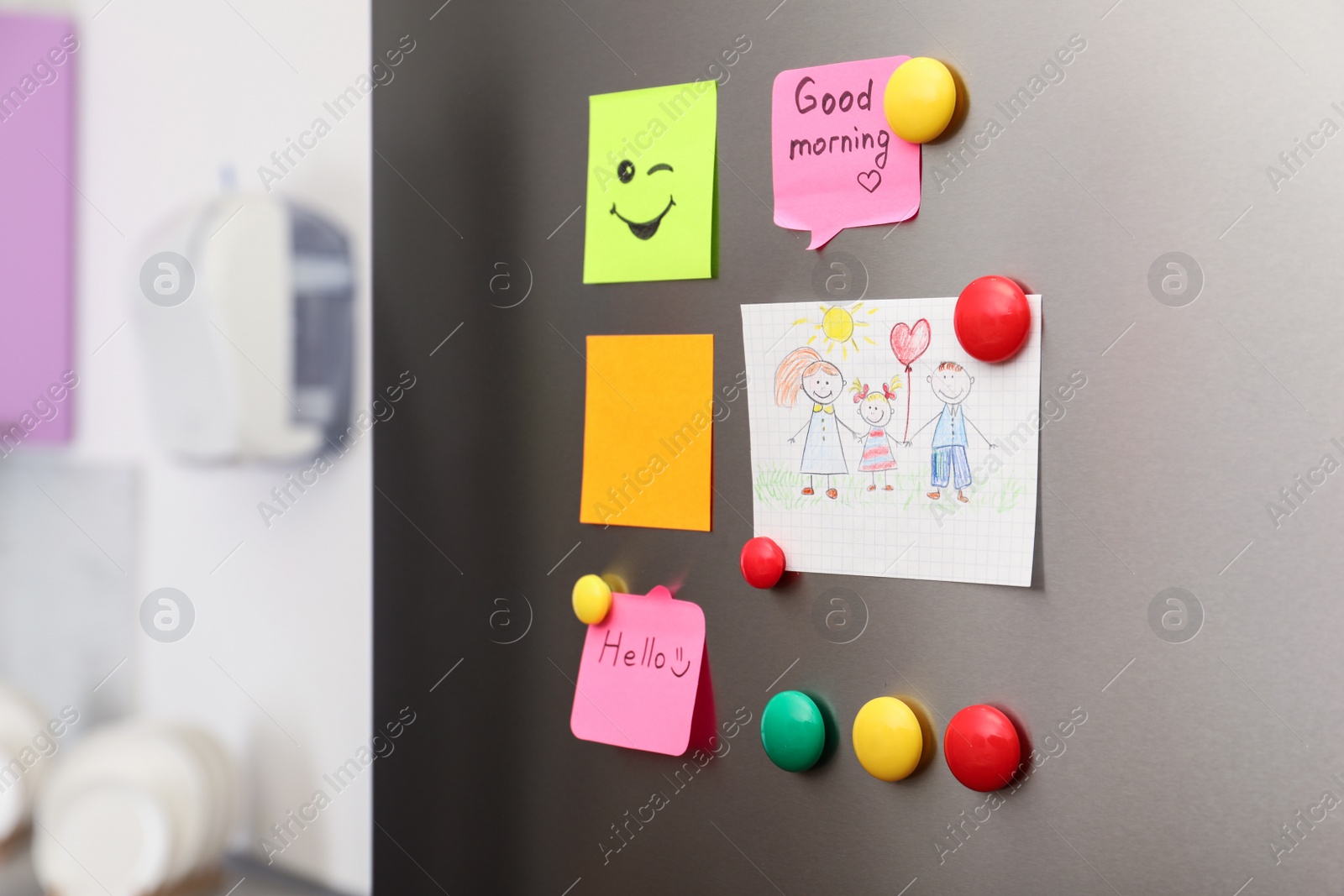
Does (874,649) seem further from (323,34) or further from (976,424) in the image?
(323,34)

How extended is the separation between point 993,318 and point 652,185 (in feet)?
0.78

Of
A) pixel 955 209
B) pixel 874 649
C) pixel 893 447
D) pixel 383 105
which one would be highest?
pixel 383 105

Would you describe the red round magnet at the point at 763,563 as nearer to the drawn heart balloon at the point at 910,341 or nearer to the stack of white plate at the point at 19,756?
the drawn heart balloon at the point at 910,341

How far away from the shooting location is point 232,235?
0.91 meters

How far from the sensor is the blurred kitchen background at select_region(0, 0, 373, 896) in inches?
35.3

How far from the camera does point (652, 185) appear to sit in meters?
0.60

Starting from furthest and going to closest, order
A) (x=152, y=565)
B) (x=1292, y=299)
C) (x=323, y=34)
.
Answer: (x=152, y=565), (x=323, y=34), (x=1292, y=299)

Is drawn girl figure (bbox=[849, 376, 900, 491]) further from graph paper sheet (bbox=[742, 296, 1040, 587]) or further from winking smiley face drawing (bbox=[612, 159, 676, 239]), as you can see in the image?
winking smiley face drawing (bbox=[612, 159, 676, 239])

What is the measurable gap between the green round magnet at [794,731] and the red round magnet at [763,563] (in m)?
0.07

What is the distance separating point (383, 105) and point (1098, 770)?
67cm

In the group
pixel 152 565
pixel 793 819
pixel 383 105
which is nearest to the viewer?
pixel 793 819

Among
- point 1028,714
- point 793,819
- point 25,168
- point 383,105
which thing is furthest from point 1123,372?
point 25,168

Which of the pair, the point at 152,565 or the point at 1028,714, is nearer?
the point at 1028,714

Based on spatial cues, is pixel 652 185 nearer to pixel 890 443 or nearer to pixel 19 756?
pixel 890 443
